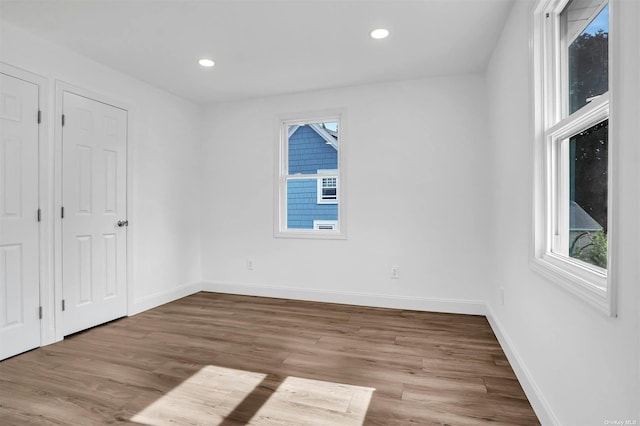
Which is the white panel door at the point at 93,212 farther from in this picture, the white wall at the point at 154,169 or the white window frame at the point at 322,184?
the white window frame at the point at 322,184

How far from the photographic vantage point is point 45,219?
2.82 metres

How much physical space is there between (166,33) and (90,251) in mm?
2054

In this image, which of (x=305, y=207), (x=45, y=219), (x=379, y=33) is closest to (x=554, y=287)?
(x=379, y=33)

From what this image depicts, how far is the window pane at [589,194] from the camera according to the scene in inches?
52.5

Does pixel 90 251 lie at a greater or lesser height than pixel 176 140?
lesser

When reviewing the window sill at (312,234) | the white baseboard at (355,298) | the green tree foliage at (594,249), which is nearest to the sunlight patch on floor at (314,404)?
the green tree foliage at (594,249)

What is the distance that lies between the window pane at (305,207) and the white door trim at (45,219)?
7.85 feet

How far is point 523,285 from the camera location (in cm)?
221

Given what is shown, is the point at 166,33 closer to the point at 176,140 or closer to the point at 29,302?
the point at 176,140

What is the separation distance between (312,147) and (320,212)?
82 centimetres

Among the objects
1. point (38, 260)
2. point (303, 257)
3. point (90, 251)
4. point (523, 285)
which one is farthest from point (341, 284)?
point (38, 260)

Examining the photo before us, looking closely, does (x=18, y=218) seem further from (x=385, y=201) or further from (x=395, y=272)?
(x=395, y=272)

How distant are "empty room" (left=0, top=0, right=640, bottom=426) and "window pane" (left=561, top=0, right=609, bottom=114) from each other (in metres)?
0.01

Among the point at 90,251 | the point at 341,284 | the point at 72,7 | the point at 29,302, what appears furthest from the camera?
the point at 341,284
